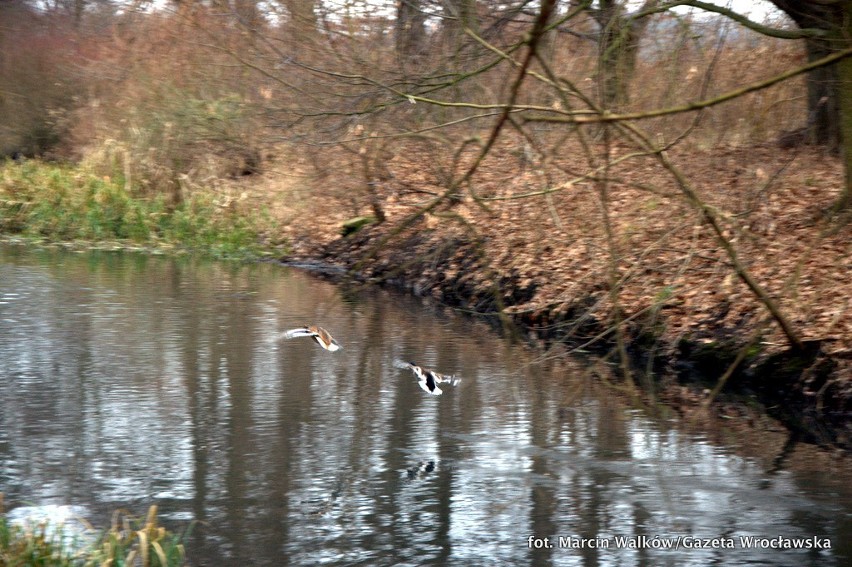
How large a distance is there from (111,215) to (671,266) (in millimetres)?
13342

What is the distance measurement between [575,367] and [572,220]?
3.45 m

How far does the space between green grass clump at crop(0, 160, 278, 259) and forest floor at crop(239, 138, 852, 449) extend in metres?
3.23

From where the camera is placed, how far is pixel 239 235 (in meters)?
21.1

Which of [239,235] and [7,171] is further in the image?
[7,171]

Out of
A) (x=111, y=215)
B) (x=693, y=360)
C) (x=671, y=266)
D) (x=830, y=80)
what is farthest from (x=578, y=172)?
(x=111, y=215)

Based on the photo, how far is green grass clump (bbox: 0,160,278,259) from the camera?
844 inches

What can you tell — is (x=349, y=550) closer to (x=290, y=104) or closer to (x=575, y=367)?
(x=575, y=367)

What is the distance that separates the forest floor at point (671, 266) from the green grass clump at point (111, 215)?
3226mm

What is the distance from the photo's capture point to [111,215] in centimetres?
2186

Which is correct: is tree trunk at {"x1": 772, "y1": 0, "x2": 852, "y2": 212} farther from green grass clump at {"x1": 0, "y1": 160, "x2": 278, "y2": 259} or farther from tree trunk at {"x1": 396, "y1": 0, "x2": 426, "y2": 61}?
green grass clump at {"x1": 0, "y1": 160, "x2": 278, "y2": 259}

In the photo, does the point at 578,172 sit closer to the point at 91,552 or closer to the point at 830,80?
the point at 830,80

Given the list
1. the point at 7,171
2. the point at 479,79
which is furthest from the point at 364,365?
the point at 7,171

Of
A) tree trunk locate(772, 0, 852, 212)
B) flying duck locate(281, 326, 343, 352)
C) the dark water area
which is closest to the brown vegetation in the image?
tree trunk locate(772, 0, 852, 212)

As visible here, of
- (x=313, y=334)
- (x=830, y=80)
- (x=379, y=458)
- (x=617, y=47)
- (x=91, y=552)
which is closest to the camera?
(x=91, y=552)
